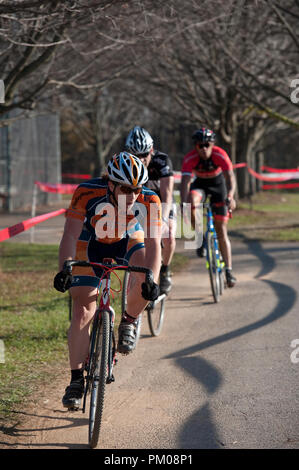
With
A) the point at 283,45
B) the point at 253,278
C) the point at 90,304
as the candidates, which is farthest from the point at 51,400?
the point at 283,45

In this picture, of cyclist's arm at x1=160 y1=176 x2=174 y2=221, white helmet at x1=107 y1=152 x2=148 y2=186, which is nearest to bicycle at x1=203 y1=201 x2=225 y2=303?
cyclist's arm at x1=160 y1=176 x2=174 y2=221

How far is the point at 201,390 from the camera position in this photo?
5.77 meters

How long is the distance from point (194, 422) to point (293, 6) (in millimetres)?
12601

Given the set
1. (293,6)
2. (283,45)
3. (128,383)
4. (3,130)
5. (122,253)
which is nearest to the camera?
(122,253)

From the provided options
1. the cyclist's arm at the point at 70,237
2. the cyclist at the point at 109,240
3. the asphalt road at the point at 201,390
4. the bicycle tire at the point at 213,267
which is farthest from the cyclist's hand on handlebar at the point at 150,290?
the bicycle tire at the point at 213,267

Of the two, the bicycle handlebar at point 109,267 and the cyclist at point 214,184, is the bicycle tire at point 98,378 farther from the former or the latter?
the cyclist at point 214,184

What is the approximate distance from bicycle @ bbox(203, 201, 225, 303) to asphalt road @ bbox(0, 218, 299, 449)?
0.28 metres

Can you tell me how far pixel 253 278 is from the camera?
11.1 m

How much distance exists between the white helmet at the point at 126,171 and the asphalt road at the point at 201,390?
5.81 feet

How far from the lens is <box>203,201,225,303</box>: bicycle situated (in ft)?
30.7

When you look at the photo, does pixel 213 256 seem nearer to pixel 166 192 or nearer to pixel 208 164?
pixel 208 164

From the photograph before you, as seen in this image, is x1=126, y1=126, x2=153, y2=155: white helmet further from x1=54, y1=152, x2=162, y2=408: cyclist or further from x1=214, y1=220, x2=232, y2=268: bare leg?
x1=214, y1=220, x2=232, y2=268: bare leg

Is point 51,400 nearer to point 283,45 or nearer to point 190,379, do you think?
point 190,379

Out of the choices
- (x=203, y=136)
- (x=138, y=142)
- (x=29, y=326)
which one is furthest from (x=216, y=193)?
(x=29, y=326)
